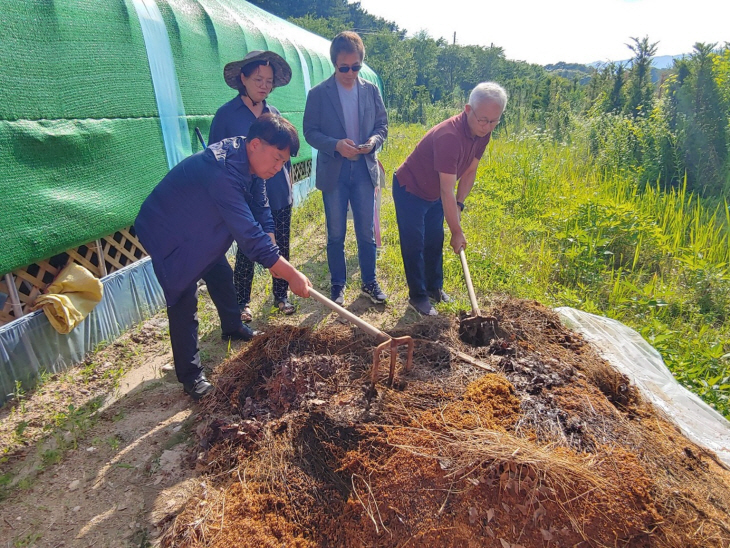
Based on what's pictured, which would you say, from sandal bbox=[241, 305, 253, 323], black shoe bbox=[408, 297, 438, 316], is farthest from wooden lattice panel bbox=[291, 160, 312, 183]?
black shoe bbox=[408, 297, 438, 316]

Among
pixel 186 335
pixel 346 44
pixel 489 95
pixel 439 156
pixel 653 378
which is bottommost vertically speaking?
pixel 653 378

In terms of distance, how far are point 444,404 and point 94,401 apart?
88.6 inches

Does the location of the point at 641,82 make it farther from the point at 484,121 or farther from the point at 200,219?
the point at 200,219

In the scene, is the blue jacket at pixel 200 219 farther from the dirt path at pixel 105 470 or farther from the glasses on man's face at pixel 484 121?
the glasses on man's face at pixel 484 121

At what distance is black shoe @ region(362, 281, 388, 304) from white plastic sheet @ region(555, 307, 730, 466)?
4.98 ft

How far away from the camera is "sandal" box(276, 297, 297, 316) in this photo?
150 inches

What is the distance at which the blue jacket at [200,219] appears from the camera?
7.49 feet

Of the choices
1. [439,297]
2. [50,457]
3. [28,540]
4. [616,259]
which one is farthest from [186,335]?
[616,259]

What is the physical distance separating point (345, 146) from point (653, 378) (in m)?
2.71

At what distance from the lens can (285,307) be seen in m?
3.82

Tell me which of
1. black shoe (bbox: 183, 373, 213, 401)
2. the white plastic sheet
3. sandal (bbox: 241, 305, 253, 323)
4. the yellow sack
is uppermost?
the yellow sack

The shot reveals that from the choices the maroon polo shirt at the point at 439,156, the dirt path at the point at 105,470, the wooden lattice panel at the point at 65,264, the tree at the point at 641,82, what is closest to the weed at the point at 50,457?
the dirt path at the point at 105,470

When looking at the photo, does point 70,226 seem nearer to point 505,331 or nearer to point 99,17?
point 99,17

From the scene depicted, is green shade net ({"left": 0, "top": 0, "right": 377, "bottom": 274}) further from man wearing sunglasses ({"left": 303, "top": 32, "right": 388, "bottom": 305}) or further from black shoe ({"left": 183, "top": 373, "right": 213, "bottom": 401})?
man wearing sunglasses ({"left": 303, "top": 32, "right": 388, "bottom": 305})
